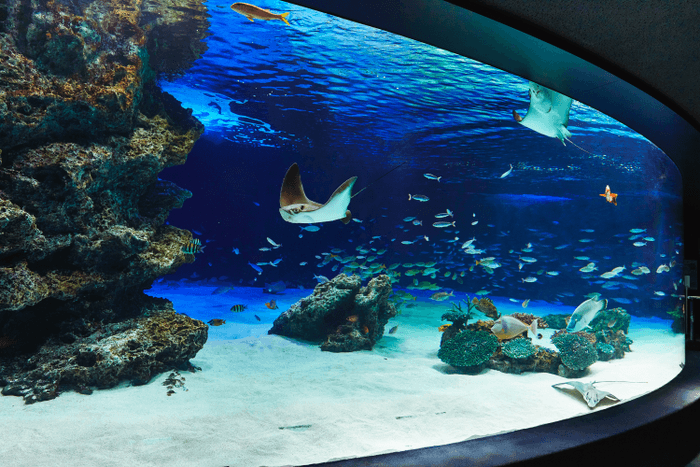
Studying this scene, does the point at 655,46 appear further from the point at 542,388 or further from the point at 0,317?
the point at 0,317

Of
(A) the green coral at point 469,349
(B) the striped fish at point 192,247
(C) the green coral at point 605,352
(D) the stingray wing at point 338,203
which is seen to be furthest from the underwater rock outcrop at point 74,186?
(C) the green coral at point 605,352

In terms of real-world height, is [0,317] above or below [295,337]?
above

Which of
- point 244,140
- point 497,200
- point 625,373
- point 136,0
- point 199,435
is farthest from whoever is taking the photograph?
point 497,200

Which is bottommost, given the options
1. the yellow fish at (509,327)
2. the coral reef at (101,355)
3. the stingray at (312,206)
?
the coral reef at (101,355)

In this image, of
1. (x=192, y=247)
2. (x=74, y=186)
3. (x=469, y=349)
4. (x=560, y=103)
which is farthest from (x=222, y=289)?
(x=560, y=103)

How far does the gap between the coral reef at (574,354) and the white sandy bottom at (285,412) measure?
0.36 metres

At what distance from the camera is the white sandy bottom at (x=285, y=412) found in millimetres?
2953

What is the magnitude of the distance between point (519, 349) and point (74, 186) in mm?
8063

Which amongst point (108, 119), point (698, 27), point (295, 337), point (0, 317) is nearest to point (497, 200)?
point (295, 337)

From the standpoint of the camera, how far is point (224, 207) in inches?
938

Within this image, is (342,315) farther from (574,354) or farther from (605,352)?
(605,352)

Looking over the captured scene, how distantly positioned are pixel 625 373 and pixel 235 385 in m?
7.71

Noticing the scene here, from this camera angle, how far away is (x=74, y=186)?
4578 millimetres

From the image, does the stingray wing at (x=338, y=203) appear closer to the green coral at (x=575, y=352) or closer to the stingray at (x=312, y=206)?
the stingray at (x=312, y=206)
